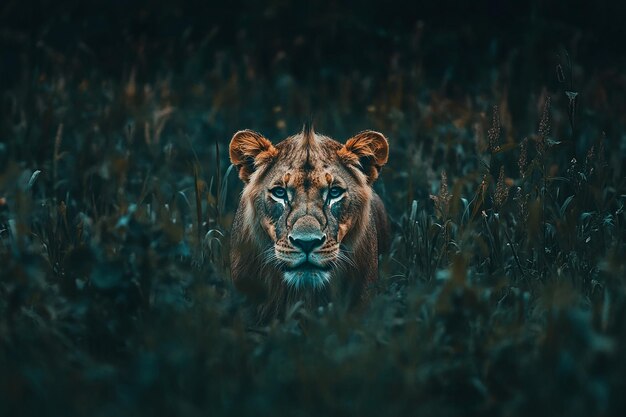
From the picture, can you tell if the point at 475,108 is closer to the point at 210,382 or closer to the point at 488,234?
the point at 488,234

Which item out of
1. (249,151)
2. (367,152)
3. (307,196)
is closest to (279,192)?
(307,196)

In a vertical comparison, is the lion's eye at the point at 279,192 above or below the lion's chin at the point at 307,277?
above

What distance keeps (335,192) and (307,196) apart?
18 centimetres

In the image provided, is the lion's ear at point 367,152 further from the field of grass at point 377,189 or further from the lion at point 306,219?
the field of grass at point 377,189

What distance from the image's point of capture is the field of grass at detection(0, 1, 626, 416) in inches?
131

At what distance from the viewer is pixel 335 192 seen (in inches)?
183

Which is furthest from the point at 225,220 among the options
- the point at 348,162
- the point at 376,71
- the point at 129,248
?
the point at 376,71

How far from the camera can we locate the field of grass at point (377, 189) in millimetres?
3324

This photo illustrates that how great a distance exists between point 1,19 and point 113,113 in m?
2.68

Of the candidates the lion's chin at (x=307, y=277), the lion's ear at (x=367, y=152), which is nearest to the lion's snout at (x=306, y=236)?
the lion's chin at (x=307, y=277)

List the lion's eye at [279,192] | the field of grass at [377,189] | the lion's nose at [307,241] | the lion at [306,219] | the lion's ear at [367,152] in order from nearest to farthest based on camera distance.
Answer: the field of grass at [377,189], the lion's nose at [307,241], the lion at [306,219], the lion's eye at [279,192], the lion's ear at [367,152]

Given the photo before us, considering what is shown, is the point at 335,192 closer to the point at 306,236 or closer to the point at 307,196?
the point at 307,196

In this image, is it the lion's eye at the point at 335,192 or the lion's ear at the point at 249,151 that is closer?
the lion's eye at the point at 335,192

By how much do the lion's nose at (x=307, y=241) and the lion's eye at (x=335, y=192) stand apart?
0.38 meters
